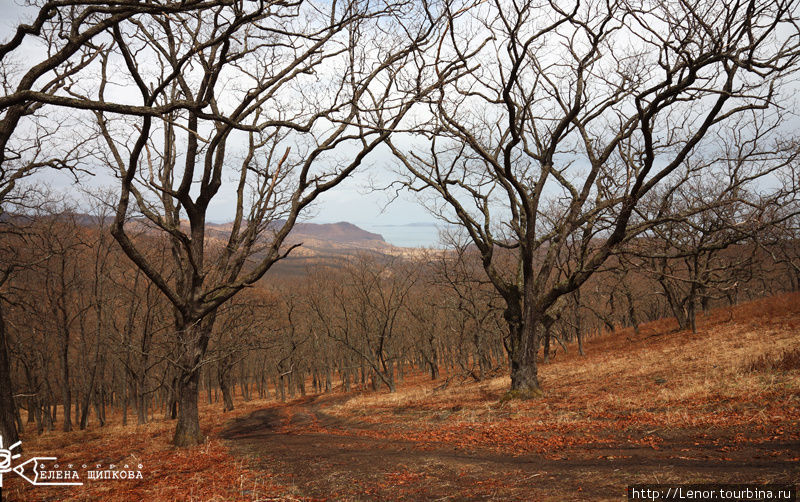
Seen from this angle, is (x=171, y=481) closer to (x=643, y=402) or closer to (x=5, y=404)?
(x=5, y=404)

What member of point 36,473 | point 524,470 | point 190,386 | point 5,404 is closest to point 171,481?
point 36,473

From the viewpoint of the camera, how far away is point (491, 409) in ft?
40.5

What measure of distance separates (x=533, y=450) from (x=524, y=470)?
1359 millimetres

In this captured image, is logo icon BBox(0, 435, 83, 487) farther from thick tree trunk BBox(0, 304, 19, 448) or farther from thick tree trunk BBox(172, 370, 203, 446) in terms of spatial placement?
thick tree trunk BBox(172, 370, 203, 446)

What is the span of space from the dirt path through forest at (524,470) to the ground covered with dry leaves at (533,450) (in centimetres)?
2

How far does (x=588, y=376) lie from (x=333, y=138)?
1372 centimetres

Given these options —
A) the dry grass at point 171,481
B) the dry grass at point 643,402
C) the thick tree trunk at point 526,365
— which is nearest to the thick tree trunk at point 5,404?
the dry grass at point 171,481

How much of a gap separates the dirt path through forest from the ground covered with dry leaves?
0.08 ft

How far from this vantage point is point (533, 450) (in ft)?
23.7

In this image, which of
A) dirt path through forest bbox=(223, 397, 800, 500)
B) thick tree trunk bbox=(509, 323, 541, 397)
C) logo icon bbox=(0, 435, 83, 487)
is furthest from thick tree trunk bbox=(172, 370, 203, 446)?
thick tree trunk bbox=(509, 323, 541, 397)

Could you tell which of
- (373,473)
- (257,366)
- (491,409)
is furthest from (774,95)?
(257,366)

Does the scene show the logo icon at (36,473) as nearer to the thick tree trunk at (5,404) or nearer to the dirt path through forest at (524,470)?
the thick tree trunk at (5,404)

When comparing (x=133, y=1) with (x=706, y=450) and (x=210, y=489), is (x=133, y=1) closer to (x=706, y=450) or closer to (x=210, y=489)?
(x=210, y=489)

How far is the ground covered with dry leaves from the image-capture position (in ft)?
17.3
